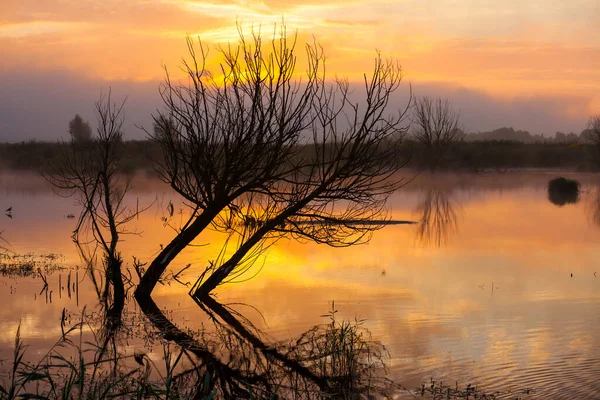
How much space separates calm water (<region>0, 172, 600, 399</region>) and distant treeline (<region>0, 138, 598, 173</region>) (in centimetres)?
3340

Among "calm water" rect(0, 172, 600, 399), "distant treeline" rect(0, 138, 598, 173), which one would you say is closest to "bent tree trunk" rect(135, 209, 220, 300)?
"calm water" rect(0, 172, 600, 399)

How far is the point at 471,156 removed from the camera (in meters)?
59.0

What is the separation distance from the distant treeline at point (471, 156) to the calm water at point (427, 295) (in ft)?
110

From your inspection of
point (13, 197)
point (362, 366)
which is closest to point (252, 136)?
point (362, 366)

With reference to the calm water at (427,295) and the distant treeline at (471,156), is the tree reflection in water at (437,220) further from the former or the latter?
the distant treeline at (471,156)

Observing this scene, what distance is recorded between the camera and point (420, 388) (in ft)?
25.3

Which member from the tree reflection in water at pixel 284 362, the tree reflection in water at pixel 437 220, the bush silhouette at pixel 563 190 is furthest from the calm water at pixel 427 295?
the bush silhouette at pixel 563 190

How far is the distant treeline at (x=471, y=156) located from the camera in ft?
191

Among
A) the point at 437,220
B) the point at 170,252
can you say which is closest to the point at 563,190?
the point at 437,220

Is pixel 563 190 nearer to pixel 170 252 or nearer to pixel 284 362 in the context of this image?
pixel 170 252

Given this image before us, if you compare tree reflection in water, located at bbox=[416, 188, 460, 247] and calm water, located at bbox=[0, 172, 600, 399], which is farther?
tree reflection in water, located at bbox=[416, 188, 460, 247]

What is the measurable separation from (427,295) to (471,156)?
157 feet

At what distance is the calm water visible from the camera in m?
8.72

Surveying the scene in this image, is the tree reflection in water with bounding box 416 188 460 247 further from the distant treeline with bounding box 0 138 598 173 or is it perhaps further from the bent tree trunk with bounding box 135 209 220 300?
the distant treeline with bounding box 0 138 598 173
